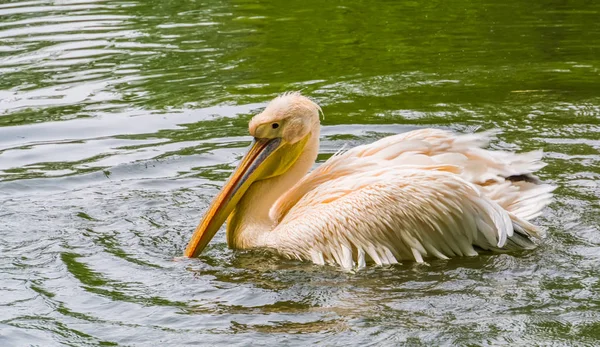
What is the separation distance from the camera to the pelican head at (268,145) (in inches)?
216

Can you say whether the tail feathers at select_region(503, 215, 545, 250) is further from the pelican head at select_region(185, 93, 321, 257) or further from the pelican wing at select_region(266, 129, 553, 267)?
the pelican head at select_region(185, 93, 321, 257)

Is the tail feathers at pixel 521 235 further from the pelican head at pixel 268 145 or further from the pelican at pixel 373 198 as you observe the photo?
the pelican head at pixel 268 145

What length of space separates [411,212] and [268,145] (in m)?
0.90

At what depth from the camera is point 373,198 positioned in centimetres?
515

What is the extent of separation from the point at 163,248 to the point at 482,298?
1775 mm

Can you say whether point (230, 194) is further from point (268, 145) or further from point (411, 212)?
point (411, 212)

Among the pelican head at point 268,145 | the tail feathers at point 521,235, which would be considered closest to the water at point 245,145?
the tail feathers at point 521,235

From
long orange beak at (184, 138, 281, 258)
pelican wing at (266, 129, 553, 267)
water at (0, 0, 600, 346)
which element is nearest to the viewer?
water at (0, 0, 600, 346)

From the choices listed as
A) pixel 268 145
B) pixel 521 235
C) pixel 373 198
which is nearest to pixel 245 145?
pixel 268 145

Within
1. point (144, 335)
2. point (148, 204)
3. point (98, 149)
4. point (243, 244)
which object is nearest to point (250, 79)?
point (98, 149)

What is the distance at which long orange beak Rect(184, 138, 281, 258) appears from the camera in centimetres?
541

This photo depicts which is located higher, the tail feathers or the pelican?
the pelican

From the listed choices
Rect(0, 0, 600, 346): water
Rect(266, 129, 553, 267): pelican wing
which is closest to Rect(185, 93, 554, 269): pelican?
Rect(266, 129, 553, 267): pelican wing

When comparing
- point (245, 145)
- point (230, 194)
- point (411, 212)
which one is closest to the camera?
point (411, 212)
